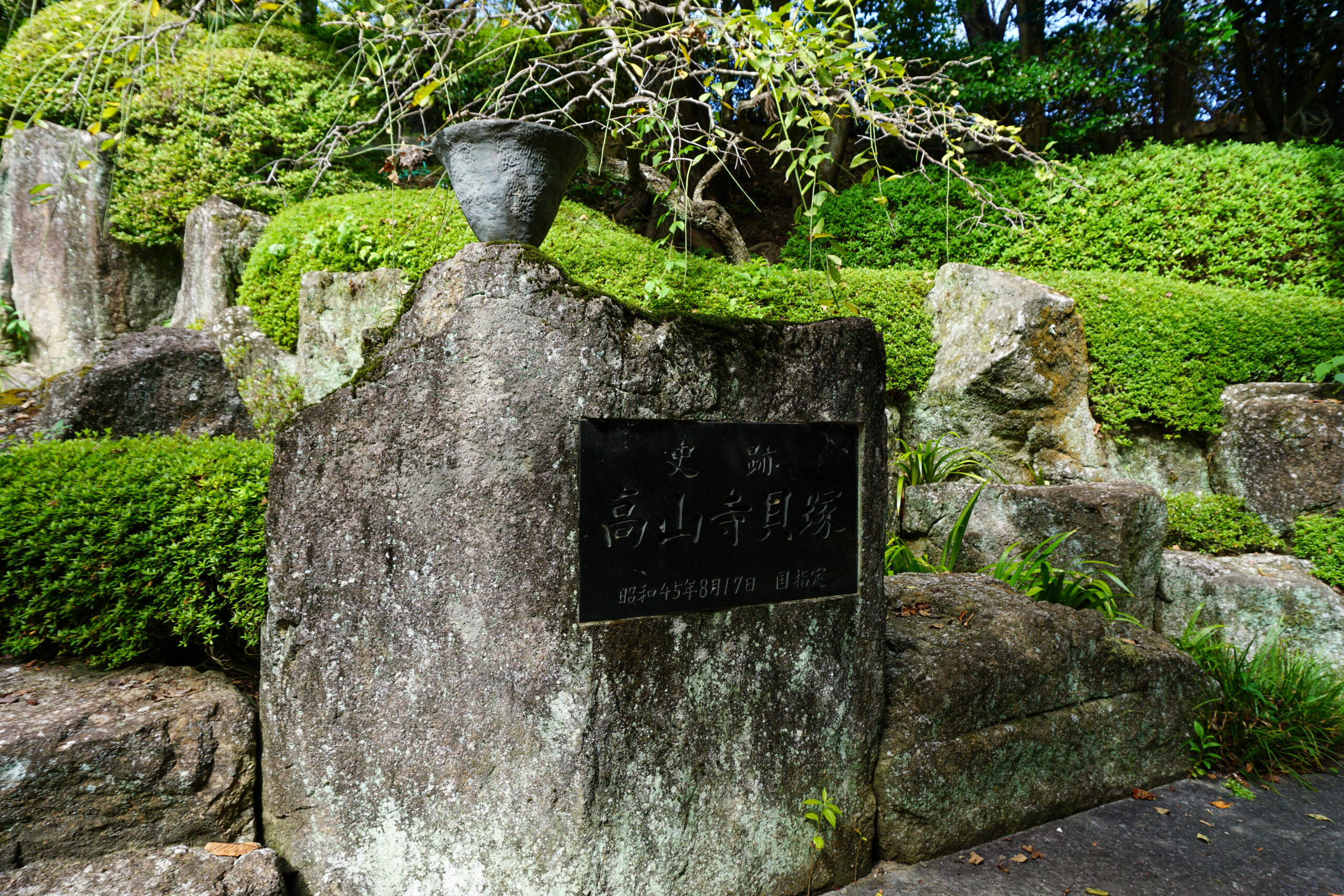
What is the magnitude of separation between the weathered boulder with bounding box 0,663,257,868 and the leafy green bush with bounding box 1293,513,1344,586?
6418 mm

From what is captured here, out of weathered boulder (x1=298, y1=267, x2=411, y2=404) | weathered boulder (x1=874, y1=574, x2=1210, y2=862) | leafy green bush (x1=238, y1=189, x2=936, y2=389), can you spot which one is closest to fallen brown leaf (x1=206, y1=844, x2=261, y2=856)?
weathered boulder (x1=874, y1=574, x2=1210, y2=862)

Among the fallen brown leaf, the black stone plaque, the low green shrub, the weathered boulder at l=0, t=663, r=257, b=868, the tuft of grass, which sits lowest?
the tuft of grass

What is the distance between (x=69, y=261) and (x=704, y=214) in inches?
217

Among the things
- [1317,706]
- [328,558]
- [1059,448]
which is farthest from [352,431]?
[1059,448]

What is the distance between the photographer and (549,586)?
6.87ft

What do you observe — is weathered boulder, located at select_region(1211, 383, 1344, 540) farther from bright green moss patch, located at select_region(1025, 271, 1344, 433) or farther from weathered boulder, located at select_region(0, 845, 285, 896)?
weathered boulder, located at select_region(0, 845, 285, 896)

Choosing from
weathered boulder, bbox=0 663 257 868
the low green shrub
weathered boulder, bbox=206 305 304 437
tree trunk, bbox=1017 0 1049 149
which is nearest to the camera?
weathered boulder, bbox=0 663 257 868

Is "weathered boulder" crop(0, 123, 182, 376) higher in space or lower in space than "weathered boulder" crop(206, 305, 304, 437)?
higher

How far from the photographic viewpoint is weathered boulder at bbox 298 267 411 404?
4.52 metres

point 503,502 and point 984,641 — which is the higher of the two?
point 503,502

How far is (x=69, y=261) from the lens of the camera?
20.1 ft

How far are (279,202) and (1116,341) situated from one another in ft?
23.5

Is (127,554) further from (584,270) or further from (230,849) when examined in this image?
(584,270)

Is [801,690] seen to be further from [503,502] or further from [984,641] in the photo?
[503,502]
